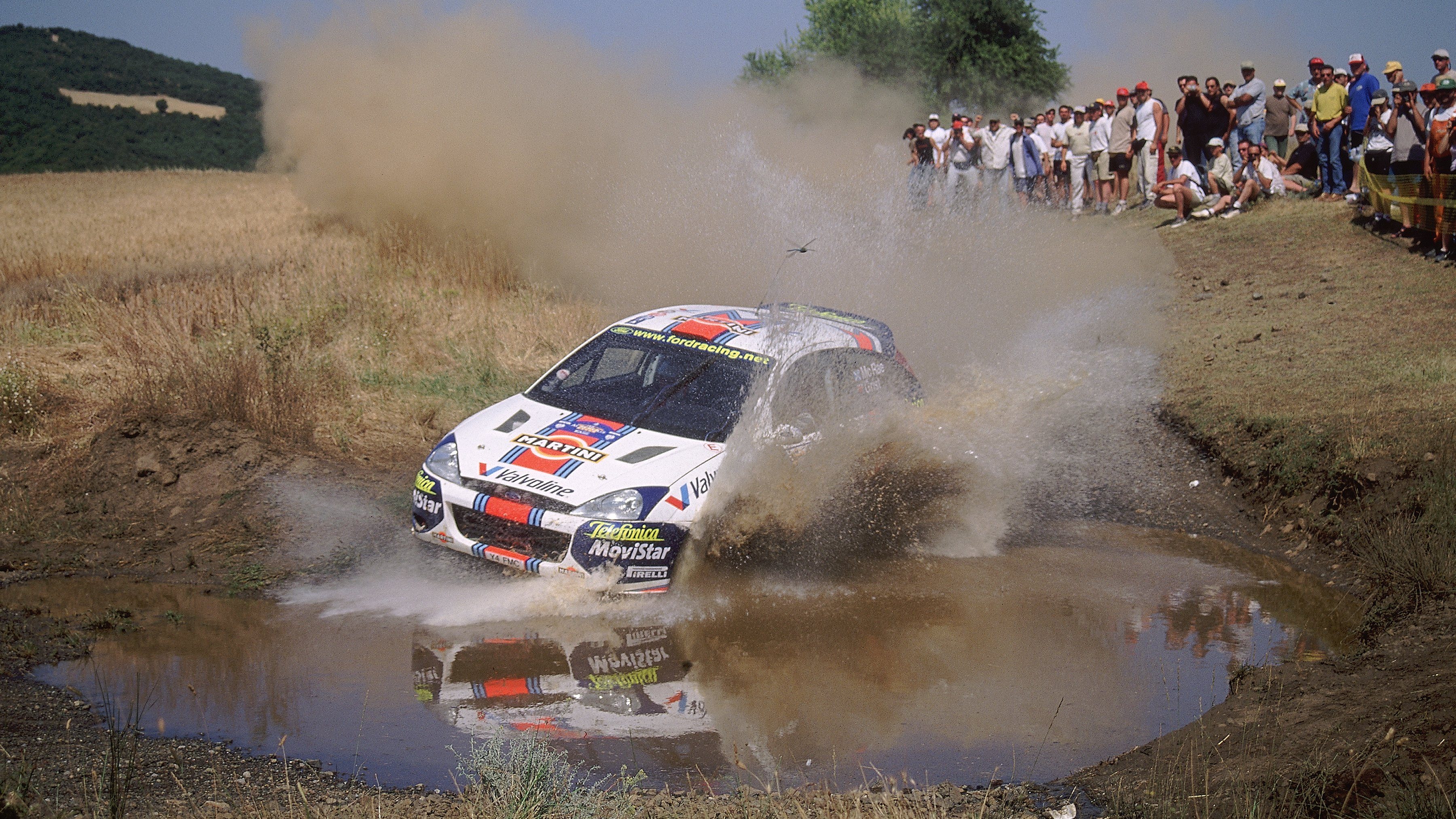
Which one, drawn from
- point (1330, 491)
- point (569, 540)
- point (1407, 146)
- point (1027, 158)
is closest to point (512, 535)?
point (569, 540)

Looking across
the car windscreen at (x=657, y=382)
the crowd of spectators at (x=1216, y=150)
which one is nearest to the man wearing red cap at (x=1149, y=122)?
the crowd of spectators at (x=1216, y=150)

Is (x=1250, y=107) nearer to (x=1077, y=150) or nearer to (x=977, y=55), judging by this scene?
(x=1077, y=150)

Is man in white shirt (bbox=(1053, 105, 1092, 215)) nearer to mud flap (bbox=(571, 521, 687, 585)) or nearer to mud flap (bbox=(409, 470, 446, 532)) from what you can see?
mud flap (bbox=(571, 521, 687, 585))

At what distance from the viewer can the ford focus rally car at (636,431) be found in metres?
5.69

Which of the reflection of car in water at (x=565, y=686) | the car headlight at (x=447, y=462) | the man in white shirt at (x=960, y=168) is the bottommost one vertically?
the reflection of car in water at (x=565, y=686)

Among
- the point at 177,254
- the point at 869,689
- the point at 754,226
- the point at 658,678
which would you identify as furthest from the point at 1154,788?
the point at 177,254

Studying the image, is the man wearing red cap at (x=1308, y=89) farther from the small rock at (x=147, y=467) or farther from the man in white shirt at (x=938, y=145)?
the small rock at (x=147, y=467)

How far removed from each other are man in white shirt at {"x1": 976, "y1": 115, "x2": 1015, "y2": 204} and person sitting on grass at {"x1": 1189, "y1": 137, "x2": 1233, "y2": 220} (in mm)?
3373

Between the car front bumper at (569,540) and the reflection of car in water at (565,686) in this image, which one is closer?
the reflection of car in water at (565,686)

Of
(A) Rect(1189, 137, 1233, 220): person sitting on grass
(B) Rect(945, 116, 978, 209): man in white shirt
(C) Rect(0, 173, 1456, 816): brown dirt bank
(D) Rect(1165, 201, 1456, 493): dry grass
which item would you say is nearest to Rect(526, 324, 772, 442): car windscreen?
(C) Rect(0, 173, 1456, 816): brown dirt bank

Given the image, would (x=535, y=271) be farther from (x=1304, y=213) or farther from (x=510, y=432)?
(x=1304, y=213)

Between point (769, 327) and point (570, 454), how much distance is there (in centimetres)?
189

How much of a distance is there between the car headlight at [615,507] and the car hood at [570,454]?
32 mm

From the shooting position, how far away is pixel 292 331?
10688 mm
